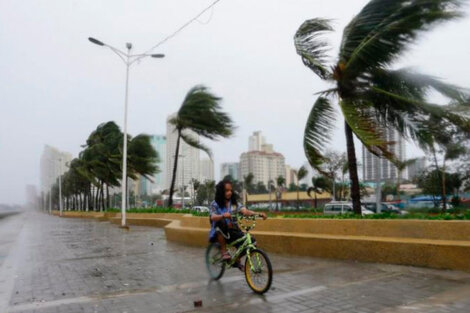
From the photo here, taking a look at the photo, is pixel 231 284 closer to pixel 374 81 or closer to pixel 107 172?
pixel 374 81

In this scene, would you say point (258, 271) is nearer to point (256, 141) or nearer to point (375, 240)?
point (375, 240)

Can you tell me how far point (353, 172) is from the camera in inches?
389

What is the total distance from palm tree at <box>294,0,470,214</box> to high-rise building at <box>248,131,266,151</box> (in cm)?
9341

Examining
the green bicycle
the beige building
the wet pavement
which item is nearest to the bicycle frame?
the green bicycle

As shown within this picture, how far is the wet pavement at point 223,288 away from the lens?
5203mm

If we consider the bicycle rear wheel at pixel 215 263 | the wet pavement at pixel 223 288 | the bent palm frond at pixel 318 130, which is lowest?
the wet pavement at pixel 223 288

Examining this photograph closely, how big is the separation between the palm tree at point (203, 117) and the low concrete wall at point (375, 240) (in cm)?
1176

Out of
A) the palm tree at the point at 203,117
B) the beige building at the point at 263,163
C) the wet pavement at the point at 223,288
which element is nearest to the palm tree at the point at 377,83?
the wet pavement at the point at 223,288

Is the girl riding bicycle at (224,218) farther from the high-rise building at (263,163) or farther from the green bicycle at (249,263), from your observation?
the high-rise building at (263,163)

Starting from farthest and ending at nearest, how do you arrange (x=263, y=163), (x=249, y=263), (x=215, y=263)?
1. (x=263, y=163)
2. (x=215, y=263)
3. (x=249, y=263)

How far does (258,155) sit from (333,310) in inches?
3556

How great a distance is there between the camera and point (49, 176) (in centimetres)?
9731

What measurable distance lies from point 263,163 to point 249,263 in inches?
3744

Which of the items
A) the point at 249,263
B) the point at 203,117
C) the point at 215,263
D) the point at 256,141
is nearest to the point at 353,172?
the point at 215,263
